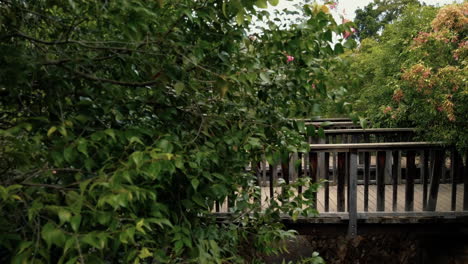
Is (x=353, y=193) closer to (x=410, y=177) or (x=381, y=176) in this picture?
(x=381, y=176)

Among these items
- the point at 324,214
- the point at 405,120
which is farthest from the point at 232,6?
the point at 405,120

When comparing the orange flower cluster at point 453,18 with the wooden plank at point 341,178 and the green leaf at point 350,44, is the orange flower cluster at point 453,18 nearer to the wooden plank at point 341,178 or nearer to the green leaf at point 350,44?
the wooden plank at point 341,178

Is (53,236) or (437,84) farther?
(437,84)

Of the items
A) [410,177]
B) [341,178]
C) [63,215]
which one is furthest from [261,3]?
[410,177]

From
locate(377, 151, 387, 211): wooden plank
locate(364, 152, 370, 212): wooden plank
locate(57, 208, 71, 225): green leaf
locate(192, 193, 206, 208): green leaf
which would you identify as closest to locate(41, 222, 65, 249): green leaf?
locate(57, 208, 71, 225): green leaf

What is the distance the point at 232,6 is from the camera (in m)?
Result: 1.46

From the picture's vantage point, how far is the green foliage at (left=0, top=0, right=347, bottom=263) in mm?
1384

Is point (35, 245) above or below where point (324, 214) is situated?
above

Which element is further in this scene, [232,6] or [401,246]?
[401,246]

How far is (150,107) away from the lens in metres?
1.94

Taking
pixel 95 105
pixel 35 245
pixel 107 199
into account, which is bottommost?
pixel 35 245

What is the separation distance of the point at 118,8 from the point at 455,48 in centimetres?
525

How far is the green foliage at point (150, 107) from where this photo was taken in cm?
138

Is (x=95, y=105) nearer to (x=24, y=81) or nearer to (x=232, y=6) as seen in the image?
(x=24, y=81)
